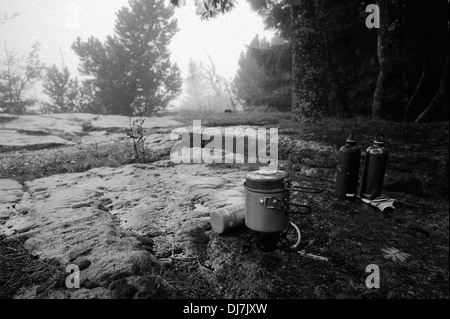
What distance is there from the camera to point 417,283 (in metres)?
1.79

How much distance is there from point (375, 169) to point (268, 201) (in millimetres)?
1740

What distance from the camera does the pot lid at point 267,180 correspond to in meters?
2.03

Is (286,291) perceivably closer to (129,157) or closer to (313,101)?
(129,157)

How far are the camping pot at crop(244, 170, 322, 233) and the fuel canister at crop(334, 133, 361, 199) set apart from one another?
1.30 m

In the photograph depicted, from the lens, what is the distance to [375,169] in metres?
3.02

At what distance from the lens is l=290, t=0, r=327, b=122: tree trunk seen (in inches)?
252

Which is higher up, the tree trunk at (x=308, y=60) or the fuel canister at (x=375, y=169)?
the tree trunk at (x=308, y=60)

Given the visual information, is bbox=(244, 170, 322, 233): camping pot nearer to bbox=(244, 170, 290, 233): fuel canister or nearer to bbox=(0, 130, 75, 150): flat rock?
bbox=(244, 170, 290, 233): fuel canister

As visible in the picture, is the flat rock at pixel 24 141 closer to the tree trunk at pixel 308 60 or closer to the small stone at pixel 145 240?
the small stone at pixel 145 240

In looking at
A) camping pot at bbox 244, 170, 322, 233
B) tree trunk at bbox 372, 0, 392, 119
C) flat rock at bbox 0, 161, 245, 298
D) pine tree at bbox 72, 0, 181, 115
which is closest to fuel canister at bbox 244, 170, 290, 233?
camping pot at bbox 244, 170, 322, 233

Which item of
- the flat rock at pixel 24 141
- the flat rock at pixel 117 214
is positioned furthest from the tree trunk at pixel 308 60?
the flat rock at pixel 24 141

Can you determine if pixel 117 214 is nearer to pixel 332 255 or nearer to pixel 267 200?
pixel 267 200

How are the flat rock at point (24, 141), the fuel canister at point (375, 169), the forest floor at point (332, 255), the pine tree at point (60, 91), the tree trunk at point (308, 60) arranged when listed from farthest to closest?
1. the pine tree at point (60, 91)
2. the tree trunk at point (308, 60)
3. the flat rock at point (24, 141)
4. the fuel canister at point (375, 169)
5. the forest floor at point (332, 255)

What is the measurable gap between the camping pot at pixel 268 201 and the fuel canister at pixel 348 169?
130 centimetres
